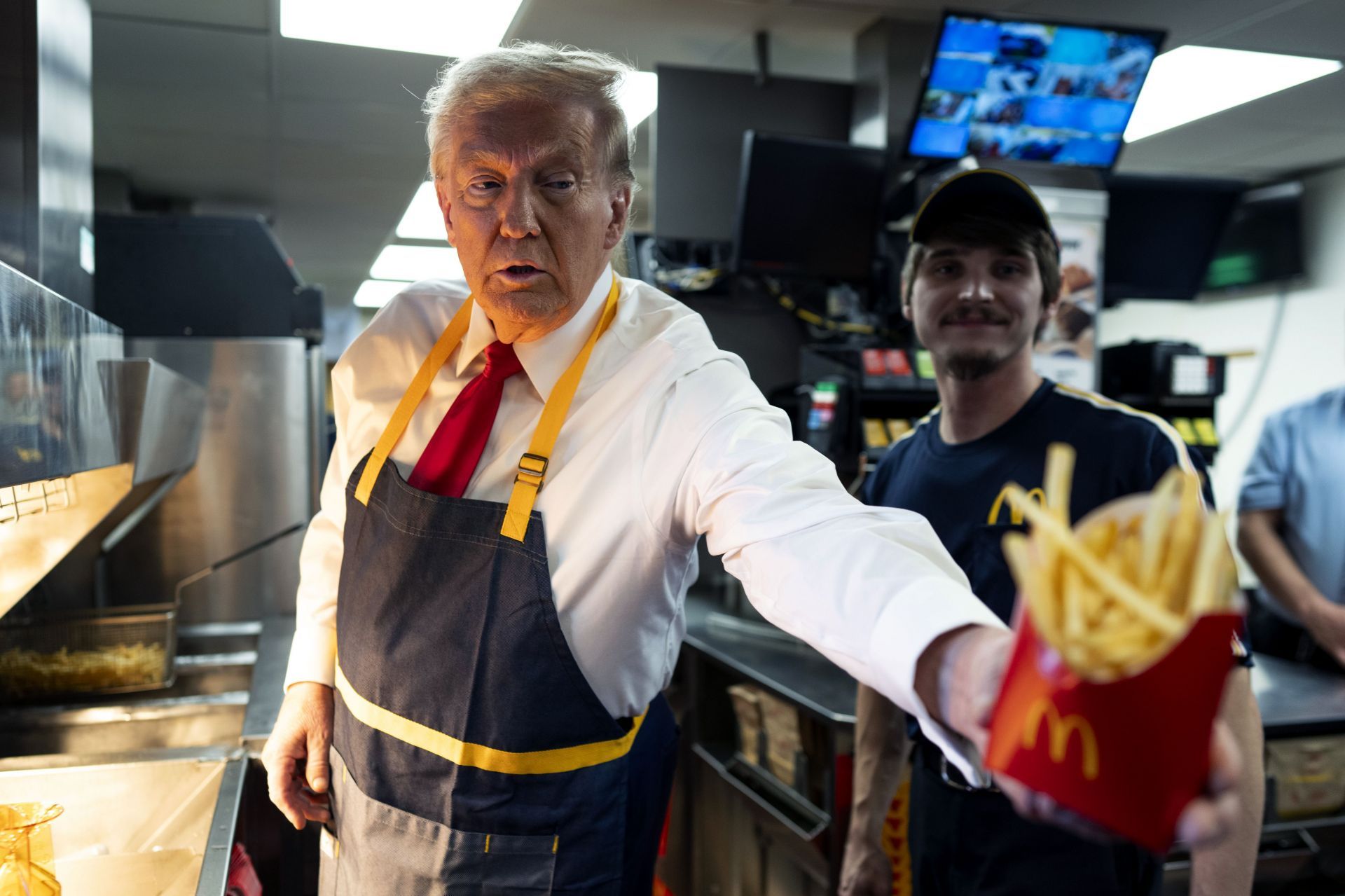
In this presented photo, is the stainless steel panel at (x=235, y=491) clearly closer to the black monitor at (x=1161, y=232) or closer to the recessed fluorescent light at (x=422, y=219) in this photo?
the black monitor at (x=1161, y=232)

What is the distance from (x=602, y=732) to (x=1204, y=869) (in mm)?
822

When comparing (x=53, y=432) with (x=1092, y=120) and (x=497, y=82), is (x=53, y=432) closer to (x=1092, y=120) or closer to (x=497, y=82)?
(x=497, y=82)

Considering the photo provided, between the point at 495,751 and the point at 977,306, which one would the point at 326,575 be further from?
the point at 977,306

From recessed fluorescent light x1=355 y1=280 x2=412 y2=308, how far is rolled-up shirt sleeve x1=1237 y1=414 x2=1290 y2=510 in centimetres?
884

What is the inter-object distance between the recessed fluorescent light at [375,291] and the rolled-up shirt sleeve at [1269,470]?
8835 mm

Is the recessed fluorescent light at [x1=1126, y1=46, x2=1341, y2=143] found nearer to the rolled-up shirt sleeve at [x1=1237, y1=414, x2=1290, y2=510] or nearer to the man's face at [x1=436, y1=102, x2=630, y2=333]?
the rolled-up shirt sleeve at [x1=1237, y1=414, x2=1290, y2=510]

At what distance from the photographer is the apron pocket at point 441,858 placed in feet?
3.77

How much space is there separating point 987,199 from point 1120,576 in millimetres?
1312

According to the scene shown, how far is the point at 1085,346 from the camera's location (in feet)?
11.1

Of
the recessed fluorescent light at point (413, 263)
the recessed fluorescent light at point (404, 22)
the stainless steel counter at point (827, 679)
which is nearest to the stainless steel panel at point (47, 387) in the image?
the stainless steel counter at point (827, 679)

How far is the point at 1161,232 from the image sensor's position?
393 centimetres

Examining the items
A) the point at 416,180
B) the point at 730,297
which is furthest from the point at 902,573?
the point at 416,180

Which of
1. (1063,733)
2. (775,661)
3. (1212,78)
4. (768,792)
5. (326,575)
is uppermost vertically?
(1212,78)

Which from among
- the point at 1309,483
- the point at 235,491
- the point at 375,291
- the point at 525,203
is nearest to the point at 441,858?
the point at 525,203
